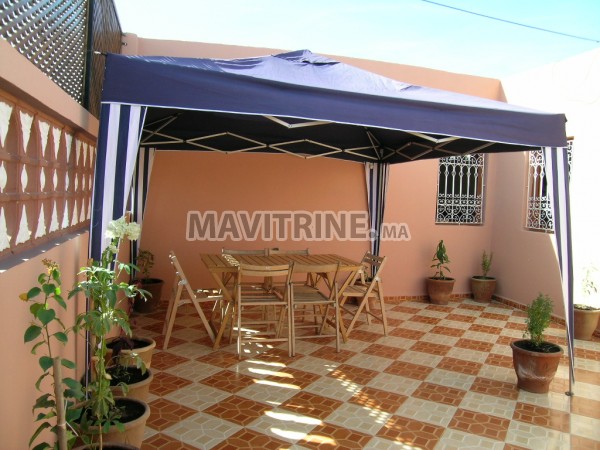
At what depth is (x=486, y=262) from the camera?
6926 millimetres

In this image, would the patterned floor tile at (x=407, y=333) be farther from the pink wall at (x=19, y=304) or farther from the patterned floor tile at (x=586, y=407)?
the pink wall at (x=19, y=304)

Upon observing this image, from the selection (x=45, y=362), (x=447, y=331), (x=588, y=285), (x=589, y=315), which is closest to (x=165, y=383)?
(x=45, y=362)

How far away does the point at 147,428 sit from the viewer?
2.88m

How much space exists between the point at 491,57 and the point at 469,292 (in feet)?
30.1

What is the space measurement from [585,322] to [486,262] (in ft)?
6.22

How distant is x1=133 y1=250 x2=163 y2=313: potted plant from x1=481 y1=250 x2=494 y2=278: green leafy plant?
15.0 ft

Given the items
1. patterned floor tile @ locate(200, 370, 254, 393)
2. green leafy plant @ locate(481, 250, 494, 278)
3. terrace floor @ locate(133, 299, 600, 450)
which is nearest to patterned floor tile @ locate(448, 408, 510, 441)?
terrace floor @ locate(133, 299, 600, 450)

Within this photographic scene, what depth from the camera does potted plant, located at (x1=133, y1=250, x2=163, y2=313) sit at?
18.3ft

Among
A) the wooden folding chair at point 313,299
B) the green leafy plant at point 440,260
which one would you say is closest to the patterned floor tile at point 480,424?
the wooden folding chair at point 313,299

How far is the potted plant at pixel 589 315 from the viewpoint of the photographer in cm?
513

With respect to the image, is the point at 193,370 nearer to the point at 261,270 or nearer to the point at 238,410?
the point at 238,410

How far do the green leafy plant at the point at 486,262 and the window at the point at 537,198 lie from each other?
773mm

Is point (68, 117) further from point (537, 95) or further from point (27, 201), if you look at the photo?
point (537, 95)

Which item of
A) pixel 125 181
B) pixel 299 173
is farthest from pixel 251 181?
pixel 125 181
